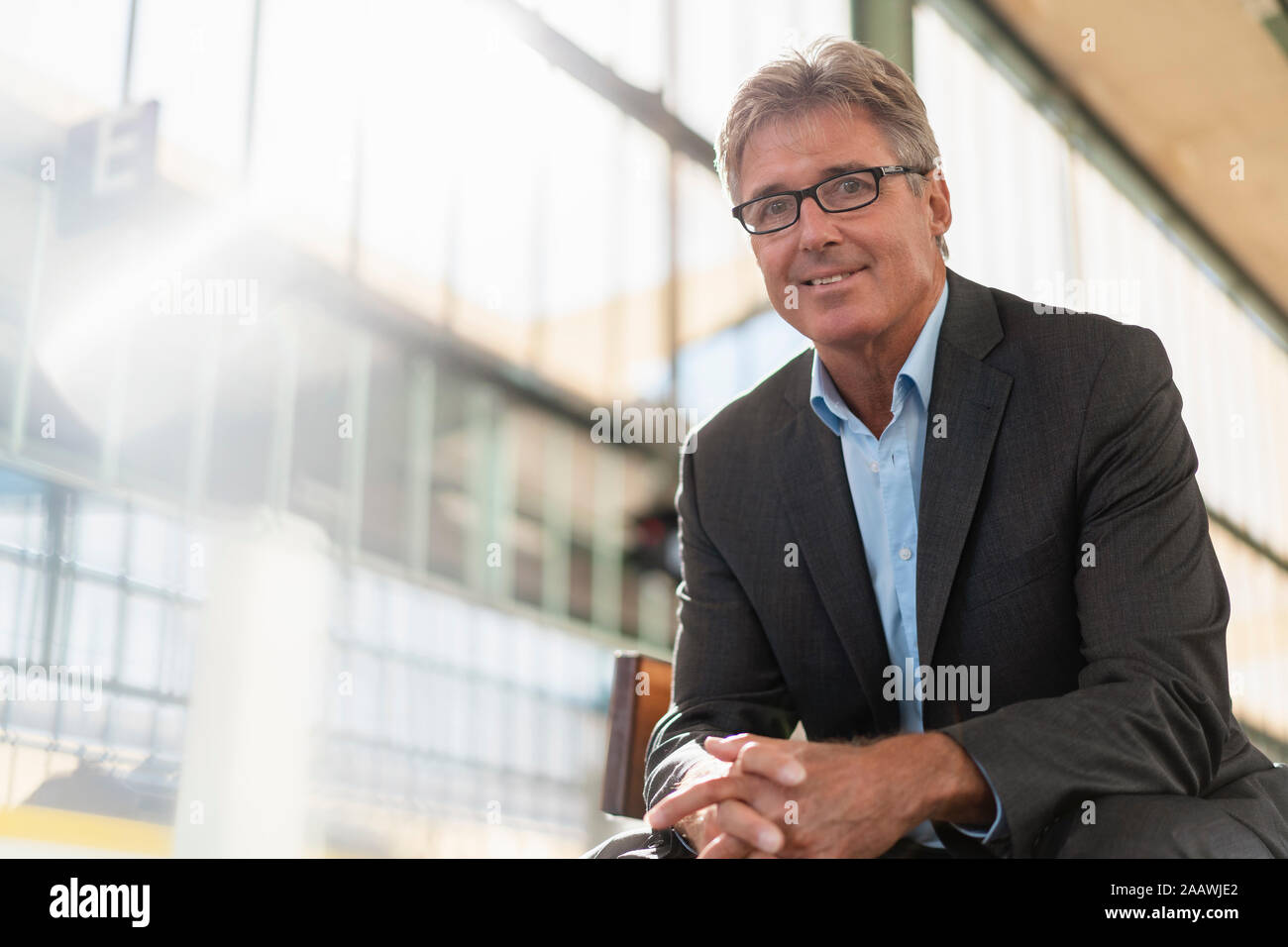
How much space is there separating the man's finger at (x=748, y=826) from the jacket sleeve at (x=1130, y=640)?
20 cm

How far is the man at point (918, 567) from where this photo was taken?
42.3 inches

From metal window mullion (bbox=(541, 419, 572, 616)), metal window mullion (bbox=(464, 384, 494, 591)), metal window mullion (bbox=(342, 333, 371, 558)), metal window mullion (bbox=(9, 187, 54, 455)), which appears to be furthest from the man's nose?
metal window mullion (bbox=(541, 419, 572, 616))

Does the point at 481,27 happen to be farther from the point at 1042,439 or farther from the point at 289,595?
the point at 1042,439

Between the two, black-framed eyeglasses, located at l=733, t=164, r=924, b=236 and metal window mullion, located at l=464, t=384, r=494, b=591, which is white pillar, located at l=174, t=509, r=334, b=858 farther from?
black-framed eyeglasses, located at l=733, t=164, r=924, b=236

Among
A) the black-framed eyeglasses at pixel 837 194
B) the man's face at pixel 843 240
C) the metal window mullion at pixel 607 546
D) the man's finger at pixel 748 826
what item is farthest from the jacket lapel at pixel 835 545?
the metal window mullion at pixel 607 546

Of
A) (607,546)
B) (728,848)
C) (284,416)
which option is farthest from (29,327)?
(607,546)

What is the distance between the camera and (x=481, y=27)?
3.49 meters

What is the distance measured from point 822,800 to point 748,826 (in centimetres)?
8

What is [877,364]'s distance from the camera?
4.98 feet

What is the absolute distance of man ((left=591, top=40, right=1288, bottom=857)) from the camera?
107 cm

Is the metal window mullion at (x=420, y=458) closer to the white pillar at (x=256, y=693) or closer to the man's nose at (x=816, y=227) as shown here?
the white pillar at (x=256, y=693)

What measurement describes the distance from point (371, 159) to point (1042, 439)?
7.78 ft
